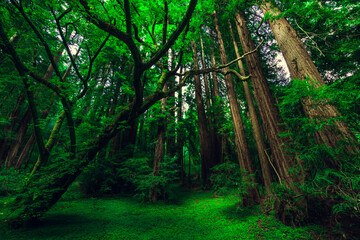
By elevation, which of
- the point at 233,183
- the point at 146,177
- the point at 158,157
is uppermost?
the point at 158,157

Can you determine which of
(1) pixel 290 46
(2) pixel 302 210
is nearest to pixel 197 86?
(1) pixel 290 46

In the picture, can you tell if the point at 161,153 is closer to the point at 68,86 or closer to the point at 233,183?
the point at 233,183

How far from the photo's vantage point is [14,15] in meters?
3.10

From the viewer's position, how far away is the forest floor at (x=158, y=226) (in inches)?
106

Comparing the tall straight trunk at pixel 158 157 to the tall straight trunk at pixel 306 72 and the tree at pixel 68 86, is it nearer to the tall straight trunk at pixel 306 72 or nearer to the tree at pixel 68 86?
the tree at pixel 68 86

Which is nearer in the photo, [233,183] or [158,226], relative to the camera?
[158,226]

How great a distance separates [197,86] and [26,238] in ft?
29.2

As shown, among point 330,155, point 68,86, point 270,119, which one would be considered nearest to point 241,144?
point 270,119

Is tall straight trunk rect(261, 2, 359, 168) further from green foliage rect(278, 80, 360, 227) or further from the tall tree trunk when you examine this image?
the tall tree trunk

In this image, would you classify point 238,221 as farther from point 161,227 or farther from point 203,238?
point 161,227

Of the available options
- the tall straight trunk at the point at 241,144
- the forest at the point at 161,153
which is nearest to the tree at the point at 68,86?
the forest at the point at 161,153

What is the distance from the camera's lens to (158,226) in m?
3.37

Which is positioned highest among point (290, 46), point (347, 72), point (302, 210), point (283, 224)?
point (347, 72)

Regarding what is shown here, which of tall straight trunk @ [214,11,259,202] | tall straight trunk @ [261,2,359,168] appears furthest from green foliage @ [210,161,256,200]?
tall straight trunk @ [261,2,359,168]
